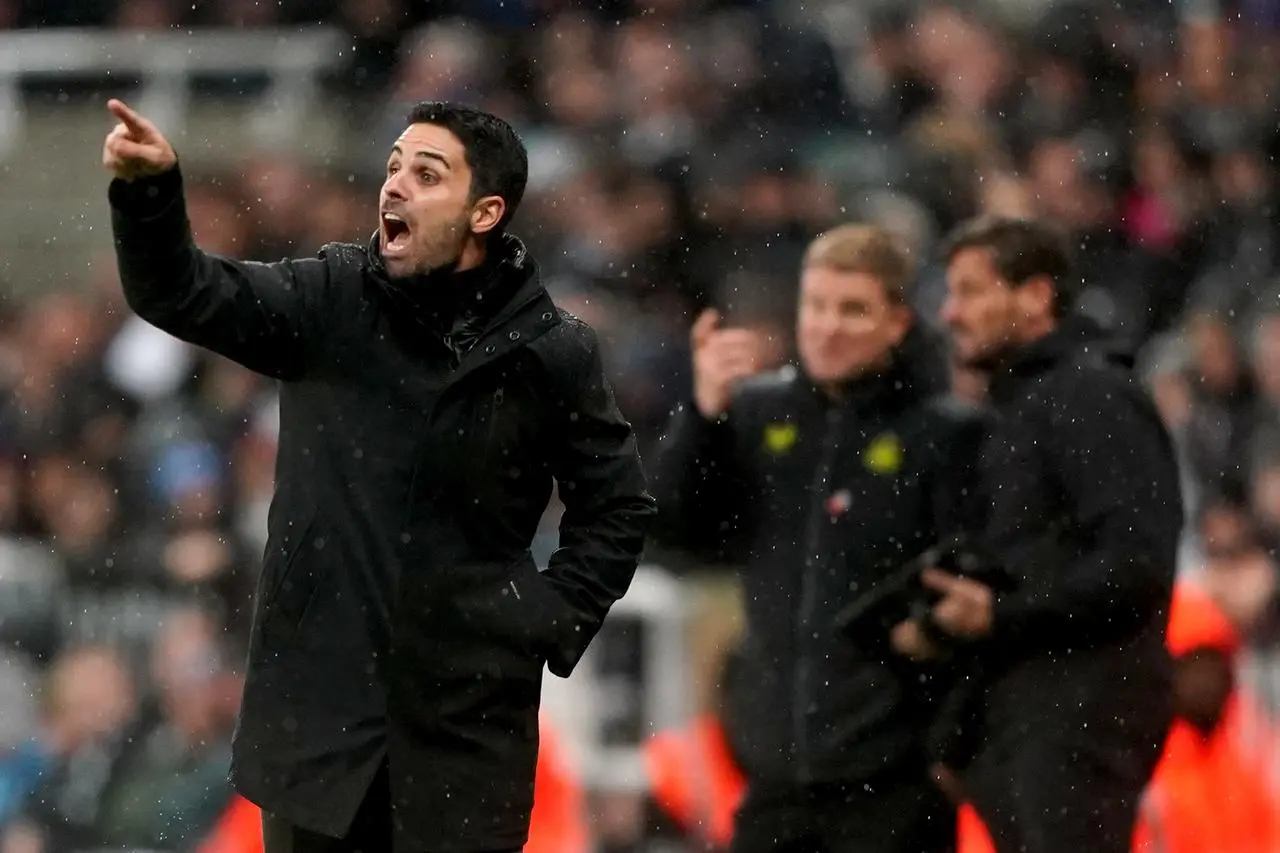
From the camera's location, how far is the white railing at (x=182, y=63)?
12625mm

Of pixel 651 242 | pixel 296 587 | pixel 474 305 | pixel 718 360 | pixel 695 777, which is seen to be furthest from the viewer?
pixel 651 242

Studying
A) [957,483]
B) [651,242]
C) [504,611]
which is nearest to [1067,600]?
[957,483]

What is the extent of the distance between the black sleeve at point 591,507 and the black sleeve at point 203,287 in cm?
52

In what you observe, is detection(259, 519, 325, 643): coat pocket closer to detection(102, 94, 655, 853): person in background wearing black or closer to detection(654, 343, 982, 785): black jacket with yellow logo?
detection(102, 94, 655, 853): person in background wearing black

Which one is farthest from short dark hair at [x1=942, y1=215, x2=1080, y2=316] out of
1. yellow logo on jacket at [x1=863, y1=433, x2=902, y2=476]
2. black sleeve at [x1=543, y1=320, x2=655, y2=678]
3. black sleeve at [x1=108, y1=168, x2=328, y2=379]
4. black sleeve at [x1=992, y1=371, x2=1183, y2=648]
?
black sleeve at [x1=108, y1=168, x2=328, y2=379]

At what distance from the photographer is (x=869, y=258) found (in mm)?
6117

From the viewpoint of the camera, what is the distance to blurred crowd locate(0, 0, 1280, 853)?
8.31 metres

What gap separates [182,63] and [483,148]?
26.5ft

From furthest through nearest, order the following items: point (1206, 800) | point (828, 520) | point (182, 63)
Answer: point (182, 63) < point (1206, 800) < point (828, 520)

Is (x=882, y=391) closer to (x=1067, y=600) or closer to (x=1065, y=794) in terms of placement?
(x=1067, y=600)

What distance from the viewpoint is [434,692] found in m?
4.68

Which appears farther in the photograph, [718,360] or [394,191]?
[718,360]

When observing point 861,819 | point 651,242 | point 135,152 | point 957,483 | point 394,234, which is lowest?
point 861,819

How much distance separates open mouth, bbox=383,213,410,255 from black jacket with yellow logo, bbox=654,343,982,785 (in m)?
1.46
